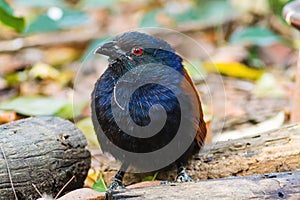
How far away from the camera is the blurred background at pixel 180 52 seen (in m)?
4.69

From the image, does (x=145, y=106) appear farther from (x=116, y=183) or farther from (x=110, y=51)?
(x=116, y=183)

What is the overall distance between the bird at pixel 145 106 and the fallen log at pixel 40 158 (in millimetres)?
193

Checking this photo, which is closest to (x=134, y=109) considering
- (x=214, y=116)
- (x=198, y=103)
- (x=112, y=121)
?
(x=112, y=121)

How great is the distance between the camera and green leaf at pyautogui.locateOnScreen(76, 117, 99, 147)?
4.29 m

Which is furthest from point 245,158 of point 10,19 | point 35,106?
point 10,19

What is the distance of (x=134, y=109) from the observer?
122 inches

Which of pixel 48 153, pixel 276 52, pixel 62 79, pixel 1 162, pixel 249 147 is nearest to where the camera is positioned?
pixel 1 162

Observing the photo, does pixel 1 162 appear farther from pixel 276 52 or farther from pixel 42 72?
pixel 276 52

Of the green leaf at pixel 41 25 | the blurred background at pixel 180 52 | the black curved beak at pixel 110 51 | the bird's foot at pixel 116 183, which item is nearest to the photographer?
the black curved beak at pixel 110 51

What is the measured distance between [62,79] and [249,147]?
3238 millimetres

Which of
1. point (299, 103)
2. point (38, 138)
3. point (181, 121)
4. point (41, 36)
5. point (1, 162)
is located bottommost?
point (1, 162)

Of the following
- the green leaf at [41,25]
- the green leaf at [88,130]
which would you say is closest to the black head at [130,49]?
the green leaf at [88,130]

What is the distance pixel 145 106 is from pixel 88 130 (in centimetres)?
141

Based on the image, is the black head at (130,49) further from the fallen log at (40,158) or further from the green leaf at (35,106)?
Result: the green leaf at (35,106)
